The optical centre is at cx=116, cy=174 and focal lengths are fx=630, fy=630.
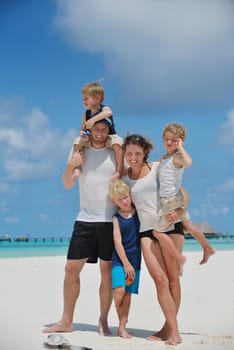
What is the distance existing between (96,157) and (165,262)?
1142mm

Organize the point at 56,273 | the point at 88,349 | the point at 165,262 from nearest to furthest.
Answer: the point at 88,349
the point at 165,262
the point at 56,273

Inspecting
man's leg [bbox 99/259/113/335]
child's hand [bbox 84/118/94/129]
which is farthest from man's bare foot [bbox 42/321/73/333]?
child's hand [bbox 84/118/94/129]

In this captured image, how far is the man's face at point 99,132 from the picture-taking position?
557cm

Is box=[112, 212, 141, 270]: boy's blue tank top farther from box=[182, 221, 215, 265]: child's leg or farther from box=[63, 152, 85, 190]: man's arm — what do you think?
box=[63, 152, 85, 190]: man's arm

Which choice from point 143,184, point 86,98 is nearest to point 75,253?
point 143,184

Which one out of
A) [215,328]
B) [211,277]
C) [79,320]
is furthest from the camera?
[211,277]

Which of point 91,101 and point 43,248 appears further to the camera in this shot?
point 43,248

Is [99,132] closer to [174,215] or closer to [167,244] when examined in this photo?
[174,215]

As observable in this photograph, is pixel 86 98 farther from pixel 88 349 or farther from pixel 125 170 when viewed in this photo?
pixel 88 349

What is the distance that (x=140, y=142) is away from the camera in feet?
17.6

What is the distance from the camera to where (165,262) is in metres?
5.27

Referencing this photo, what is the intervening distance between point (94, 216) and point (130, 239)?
0.43 m

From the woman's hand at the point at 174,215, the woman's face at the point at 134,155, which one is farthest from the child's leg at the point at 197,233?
the woman's face at the point at 134,155

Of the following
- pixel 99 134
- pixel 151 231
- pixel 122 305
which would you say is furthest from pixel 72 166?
pixel 122 305
